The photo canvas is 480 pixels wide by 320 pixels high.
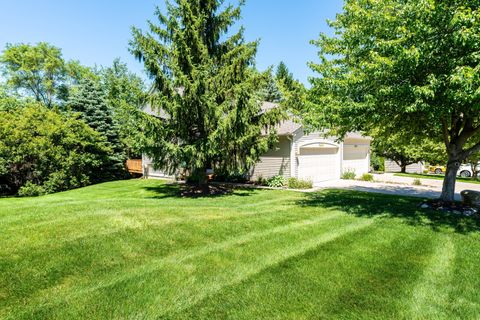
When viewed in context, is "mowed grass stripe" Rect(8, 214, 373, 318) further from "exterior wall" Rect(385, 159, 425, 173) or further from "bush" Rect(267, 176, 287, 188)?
"exterior wall" Rect(385, 159, 425, 173)

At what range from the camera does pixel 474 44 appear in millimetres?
6414

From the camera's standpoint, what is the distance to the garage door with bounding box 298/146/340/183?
51.6ft

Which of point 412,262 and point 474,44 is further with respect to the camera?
point 474,44

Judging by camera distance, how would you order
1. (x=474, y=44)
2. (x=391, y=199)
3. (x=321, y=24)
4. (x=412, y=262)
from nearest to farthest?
(x=412, y=262), (x=474, y=44), (x=391, y=199), (x=321, y=24)

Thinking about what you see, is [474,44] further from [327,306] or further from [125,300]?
[125,300]

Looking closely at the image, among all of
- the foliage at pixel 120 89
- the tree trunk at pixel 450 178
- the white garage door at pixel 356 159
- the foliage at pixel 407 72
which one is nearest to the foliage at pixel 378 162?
the white garage door at pixel 356 159

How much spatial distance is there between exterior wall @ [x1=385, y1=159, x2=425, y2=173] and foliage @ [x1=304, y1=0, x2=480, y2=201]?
17.4 meters

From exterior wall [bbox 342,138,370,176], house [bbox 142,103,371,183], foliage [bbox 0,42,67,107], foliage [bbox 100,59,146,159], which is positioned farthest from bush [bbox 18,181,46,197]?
foliage [bbox 0,42,67,107]

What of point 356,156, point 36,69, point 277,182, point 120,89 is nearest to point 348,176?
point 356,156

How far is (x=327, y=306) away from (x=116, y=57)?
43469 millimetres

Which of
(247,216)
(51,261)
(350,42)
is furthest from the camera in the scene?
(350,42)

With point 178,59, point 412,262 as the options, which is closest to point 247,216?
point 412,262

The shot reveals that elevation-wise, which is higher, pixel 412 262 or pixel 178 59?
pixel 178 59

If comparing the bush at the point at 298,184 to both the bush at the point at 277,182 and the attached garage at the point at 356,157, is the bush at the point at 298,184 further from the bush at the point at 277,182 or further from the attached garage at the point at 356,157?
the attached garage at the point at 356,157
